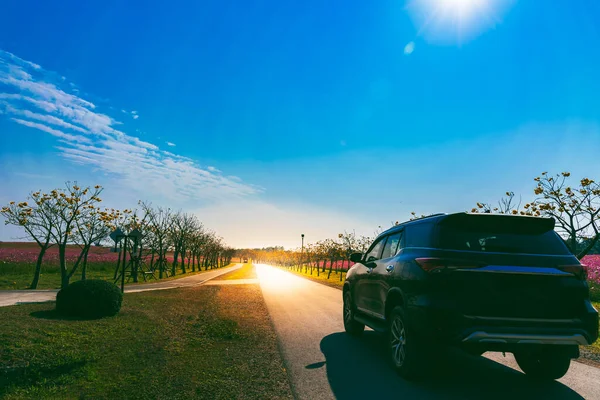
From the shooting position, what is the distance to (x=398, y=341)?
518cm

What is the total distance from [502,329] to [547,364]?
169cm

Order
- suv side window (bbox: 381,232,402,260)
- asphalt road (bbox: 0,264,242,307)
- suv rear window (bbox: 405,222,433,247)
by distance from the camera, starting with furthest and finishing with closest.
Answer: asphalt road (bbox: 0,264,242,307), suv side window (bbox: 381,232,402,260), suv rear window (bbox: 405,222,433,247)

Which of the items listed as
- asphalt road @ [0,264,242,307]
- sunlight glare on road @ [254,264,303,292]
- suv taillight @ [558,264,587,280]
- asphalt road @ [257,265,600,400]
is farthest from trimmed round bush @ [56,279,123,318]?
sunlight glare on road @ [254,264,303,292]

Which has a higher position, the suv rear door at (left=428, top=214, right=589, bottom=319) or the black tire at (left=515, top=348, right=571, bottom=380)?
the suv rear door at (left=428, top=214, right=589, bottom=319)

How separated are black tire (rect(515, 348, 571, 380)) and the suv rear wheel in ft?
5.02

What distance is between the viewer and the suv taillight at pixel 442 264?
4340mm

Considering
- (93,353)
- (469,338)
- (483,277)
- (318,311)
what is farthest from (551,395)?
(318,311)

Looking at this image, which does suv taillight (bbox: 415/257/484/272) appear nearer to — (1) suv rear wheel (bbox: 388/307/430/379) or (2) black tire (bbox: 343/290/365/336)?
(1) suv rear wheel (bbox: 388/307/430/379)

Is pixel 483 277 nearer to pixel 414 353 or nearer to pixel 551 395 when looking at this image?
Answer: pixel 414 353

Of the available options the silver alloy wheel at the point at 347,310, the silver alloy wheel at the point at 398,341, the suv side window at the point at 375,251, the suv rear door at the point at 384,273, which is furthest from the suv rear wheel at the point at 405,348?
the silver alloy wheel at the point at 347,310

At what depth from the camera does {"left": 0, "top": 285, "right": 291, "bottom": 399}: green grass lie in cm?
475

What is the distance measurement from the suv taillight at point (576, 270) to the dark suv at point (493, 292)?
0.04ft

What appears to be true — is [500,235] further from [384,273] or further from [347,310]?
[347,310]

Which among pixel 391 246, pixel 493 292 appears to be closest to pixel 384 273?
pixel 391 246
